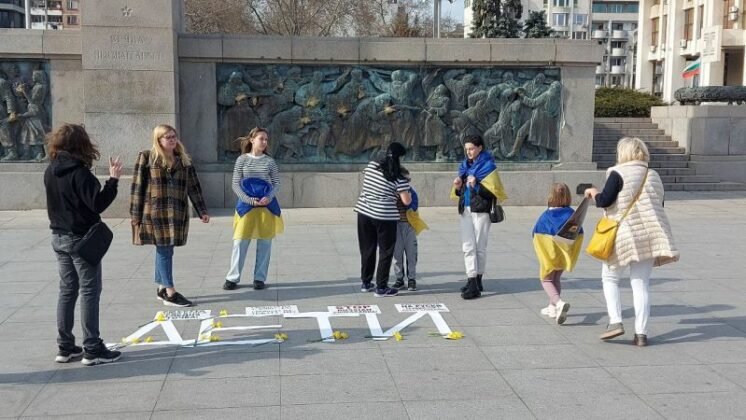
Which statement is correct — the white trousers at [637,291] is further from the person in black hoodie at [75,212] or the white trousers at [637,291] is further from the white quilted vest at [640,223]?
the person in black hoodie at [75,212]

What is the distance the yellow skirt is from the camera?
7824 mm

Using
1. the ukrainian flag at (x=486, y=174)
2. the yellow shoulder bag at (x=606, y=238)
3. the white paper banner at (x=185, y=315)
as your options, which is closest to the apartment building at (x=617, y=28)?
the ukrainian flag at (x=486, y=174)

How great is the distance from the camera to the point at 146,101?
13164 millimetres

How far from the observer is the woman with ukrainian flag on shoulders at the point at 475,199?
7.35 metres

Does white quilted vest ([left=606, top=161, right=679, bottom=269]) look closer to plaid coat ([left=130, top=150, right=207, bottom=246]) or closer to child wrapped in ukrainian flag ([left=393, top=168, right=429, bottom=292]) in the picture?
child wrapped in ukrainian flag ([left=393, top=168, right=429, bottom=292])

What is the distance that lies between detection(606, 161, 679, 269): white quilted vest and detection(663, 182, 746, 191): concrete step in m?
12.7

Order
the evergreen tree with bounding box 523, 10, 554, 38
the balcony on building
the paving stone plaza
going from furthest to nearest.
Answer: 1. the balcony on building
2. the evergreen tree with bounding box 523, 10, 554, 38
3. the paving stone plaza

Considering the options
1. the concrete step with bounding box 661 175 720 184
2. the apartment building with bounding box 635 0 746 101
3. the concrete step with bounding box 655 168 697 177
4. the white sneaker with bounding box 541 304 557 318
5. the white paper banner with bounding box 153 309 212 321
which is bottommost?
the white paper banner with bounding box 153 309 212 321

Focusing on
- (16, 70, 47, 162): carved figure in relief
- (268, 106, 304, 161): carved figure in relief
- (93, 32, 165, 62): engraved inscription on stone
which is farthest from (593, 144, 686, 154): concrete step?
(16, 70, 47, 162): carved figure in relief

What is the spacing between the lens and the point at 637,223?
5820mm

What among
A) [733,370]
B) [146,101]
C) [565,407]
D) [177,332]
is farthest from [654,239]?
[146,101]

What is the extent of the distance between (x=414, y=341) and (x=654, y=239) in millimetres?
2089

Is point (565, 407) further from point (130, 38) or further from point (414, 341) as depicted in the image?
point (130, 38)

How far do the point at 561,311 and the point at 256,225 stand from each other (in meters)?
3.32
